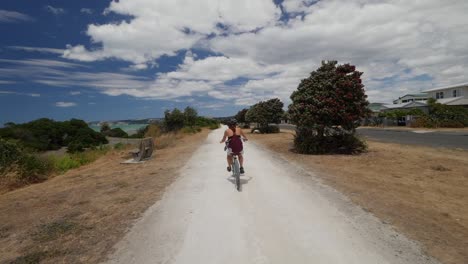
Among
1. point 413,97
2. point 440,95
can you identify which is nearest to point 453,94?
point 440,95

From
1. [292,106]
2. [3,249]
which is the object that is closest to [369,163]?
[292,106]

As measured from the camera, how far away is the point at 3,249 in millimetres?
5109

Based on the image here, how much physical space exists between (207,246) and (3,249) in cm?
331

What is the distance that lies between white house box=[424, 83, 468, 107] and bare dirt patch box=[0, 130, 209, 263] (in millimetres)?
52864

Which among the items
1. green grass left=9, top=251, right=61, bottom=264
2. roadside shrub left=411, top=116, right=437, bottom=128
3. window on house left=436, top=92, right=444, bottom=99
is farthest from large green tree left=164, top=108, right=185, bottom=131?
window on house left=436, top=92, right=444, bottom=99

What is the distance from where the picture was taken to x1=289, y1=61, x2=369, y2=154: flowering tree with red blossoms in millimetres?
15266

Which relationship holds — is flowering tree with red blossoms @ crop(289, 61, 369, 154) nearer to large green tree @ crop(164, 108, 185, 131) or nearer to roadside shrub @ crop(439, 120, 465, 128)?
roadside shrub @ crop(439, 120, 465, 128)

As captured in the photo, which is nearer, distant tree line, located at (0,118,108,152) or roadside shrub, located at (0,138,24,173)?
roadside shrub, located at (0,138,24,173)

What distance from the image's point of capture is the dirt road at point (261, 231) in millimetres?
4297

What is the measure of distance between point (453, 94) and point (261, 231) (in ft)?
211

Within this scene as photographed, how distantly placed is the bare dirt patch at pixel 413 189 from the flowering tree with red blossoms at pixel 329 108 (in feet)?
4.70

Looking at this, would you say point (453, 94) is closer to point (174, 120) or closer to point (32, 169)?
point (174, 120)

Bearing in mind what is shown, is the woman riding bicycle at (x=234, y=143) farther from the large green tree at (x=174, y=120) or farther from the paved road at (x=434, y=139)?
the large green tree at (x=174, y=120)

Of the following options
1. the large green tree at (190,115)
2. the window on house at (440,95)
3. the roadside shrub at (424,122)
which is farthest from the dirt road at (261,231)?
the window on house at (440,95)
